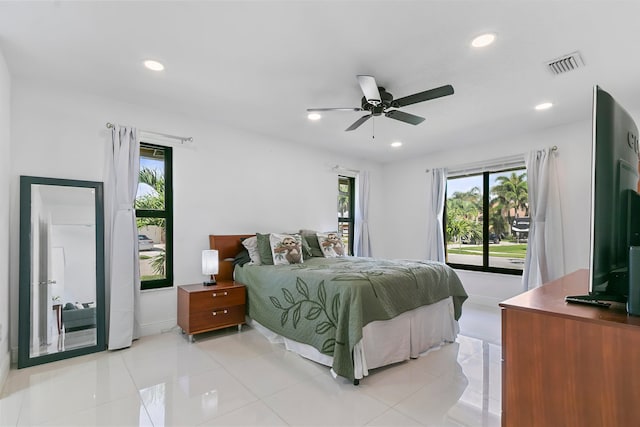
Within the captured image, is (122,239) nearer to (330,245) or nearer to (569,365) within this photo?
(330,245)

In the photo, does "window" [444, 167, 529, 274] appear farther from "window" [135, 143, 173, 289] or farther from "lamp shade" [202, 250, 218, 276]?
"window" [135, 143, 173, 289]

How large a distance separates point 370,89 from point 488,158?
3.11m

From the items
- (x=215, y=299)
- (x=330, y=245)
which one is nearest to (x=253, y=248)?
(x=215, y=299)

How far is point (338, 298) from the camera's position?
2.48 meters

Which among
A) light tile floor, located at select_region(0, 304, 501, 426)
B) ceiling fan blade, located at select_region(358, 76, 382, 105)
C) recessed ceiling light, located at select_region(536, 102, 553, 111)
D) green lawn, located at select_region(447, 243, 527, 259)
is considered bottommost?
light tile floor, located at select_region(0, 304, 501, 426)

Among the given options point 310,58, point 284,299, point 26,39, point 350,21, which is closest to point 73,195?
point 26,39

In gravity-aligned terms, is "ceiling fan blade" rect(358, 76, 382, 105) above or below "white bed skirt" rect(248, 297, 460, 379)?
above

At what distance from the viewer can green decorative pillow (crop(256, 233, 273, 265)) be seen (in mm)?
3732

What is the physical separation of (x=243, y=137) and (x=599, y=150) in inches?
156

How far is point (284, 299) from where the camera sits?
10.0 feet

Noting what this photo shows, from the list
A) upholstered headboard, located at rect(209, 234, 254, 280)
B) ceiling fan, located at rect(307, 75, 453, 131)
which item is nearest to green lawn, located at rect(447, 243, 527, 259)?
ceiling fan, located at rect(307, 75, 453, 131)

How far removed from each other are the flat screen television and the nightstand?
3153mm

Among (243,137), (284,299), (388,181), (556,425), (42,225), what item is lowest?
(284,299)

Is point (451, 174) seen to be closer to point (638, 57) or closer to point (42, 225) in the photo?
point (638, 57)
